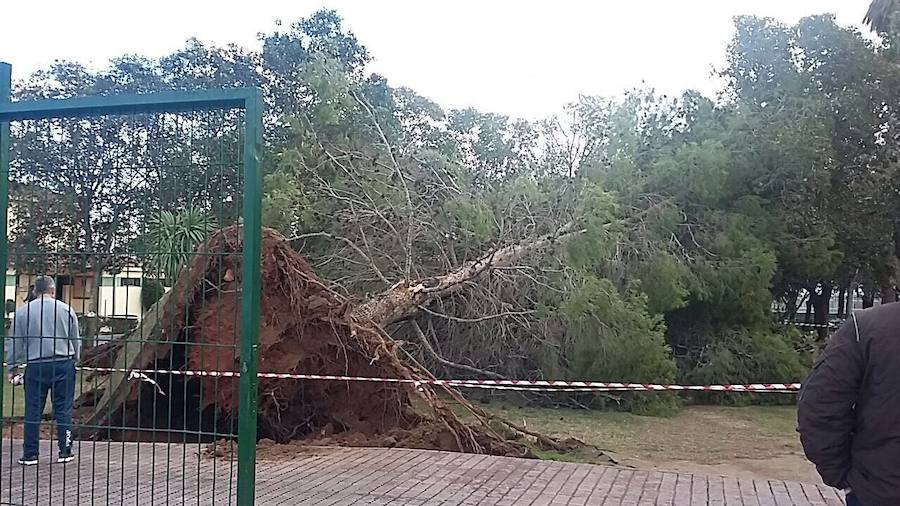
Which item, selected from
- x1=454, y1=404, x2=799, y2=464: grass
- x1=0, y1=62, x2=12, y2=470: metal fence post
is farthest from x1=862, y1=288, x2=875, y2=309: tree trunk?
x1=0, y1=62, x2=12, y2=470: metal fence post

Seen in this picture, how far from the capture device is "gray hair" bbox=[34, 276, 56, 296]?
510 centimetres

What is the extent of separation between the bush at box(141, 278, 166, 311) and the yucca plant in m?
0.06

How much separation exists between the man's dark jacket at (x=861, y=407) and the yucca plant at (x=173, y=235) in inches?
127

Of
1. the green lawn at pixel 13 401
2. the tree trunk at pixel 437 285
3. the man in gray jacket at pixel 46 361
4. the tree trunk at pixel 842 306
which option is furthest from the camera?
the tree trunk at pixel 842 306

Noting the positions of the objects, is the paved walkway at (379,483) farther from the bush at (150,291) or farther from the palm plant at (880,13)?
the palm plant at (880,13)

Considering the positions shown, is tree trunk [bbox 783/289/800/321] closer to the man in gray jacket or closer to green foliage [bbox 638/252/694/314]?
green foliage [bbox 638/252/694/314]

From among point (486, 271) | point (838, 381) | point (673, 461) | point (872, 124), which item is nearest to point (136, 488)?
point (838, 381)

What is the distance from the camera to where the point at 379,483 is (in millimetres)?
6719

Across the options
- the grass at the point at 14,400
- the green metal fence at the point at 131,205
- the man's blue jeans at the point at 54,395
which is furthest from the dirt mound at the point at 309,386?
the green metal fence at the point at 131,205

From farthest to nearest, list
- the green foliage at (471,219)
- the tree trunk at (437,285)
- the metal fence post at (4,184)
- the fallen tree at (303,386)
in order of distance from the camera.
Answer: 1. the green foliage at (471,219)
2. the tree trunk at (437,285)
3. the fallen tree at (303,386)
4. the metal fence post at (4,184)

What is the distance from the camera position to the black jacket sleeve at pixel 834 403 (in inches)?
113

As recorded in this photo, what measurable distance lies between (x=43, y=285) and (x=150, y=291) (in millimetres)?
900

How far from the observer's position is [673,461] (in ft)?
31.4

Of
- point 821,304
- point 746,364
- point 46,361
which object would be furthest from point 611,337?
point 821,304
